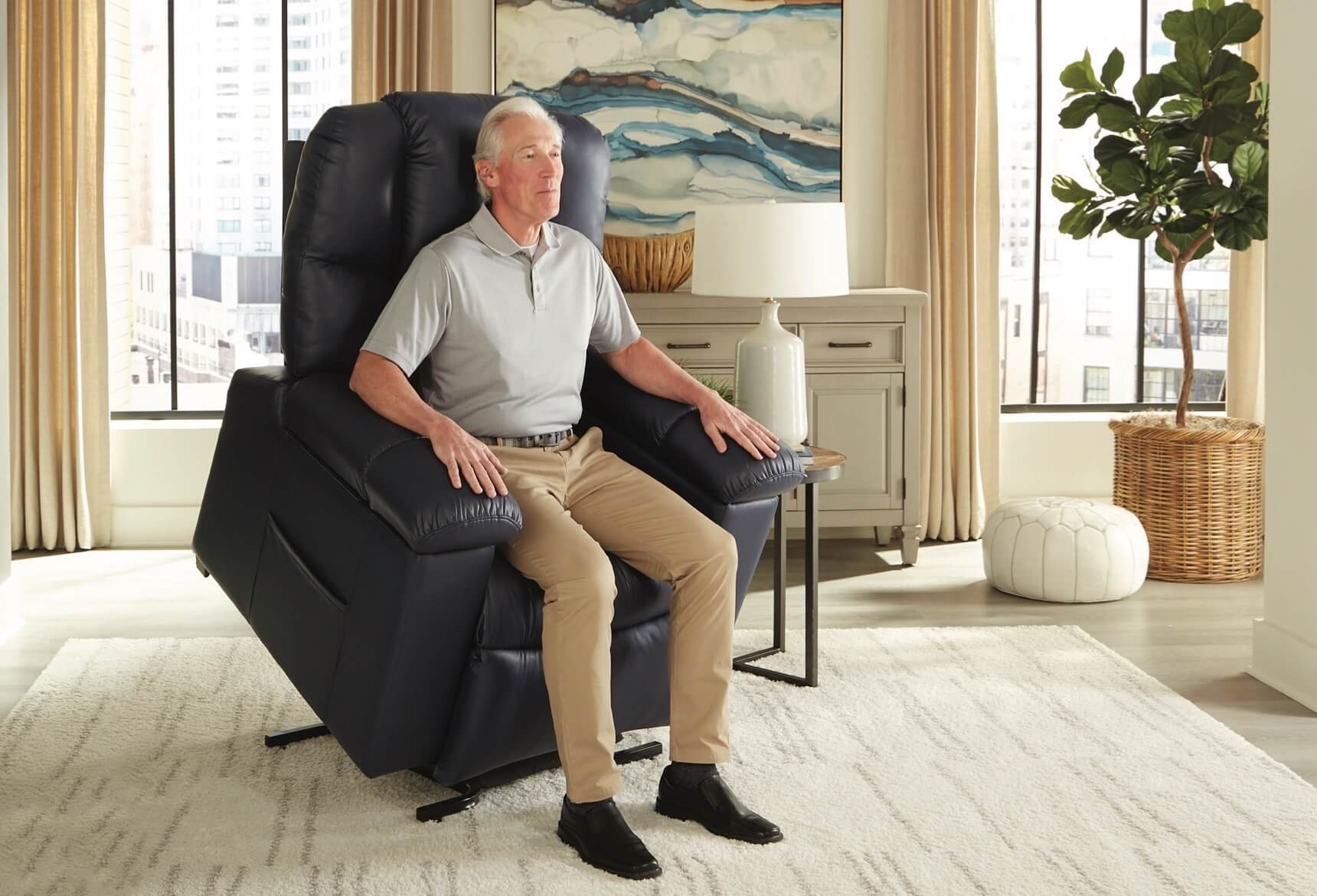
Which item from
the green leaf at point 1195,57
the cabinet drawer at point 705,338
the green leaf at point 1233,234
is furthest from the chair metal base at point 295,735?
the green leaf at point 1195,57

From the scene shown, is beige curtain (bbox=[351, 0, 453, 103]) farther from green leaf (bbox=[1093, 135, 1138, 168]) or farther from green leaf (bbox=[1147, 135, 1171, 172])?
green leaf (bbox=[1147, 135, 1171, 172])

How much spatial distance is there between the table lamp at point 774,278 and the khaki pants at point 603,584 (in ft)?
1.76

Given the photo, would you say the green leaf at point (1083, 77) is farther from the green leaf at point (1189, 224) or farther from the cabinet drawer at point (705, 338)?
the cabinet drawer at point (705, 338)

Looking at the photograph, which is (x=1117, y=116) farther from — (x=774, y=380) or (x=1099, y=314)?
(x=774, y=380)

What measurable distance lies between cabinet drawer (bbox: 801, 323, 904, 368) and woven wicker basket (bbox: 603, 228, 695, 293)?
0.51 m

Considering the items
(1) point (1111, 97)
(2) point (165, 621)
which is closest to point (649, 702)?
(2) point (165, 621)

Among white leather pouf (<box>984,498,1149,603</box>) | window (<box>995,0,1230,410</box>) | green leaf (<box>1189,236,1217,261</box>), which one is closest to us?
white leather pouf (<box>984,498,1149,603</box>)

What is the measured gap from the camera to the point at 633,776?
255 centimetres

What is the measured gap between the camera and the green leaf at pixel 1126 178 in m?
4.15

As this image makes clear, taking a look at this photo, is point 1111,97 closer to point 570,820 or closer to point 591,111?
point 591,111

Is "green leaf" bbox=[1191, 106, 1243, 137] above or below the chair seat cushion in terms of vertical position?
above

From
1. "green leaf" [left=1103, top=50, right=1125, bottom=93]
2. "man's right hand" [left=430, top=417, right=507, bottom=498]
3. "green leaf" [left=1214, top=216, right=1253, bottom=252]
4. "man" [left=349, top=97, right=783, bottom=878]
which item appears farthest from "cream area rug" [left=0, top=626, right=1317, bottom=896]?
"green leaf" [left=1103, top=50, right=1125, bottom=93]

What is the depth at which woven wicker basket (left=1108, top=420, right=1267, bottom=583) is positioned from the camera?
414cm

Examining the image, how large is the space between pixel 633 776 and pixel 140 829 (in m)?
0.89
